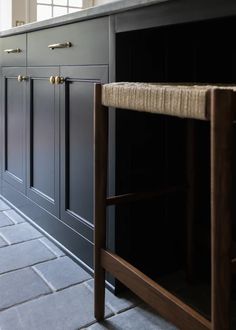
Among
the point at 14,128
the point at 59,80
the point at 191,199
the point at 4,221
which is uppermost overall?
the point at 59,80

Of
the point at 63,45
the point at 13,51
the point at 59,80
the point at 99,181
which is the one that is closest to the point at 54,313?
the point at 99,181

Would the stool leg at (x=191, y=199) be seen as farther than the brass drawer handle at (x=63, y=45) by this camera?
No

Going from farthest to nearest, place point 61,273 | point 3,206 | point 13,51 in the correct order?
1. point 3,206
2. point 13,51
3. point 61,273

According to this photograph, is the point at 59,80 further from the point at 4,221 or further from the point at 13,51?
the point at 4,221

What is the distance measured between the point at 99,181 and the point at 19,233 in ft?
3.01

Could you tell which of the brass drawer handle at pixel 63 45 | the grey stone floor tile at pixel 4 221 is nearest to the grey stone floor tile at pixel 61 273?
the grey stone floor tile at pixel 4 221

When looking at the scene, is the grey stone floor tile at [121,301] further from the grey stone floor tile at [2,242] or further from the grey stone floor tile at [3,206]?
the grey stone floor tile at [3,206]

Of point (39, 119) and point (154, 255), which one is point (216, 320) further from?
point (39, 119)

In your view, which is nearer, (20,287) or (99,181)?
(99,181)

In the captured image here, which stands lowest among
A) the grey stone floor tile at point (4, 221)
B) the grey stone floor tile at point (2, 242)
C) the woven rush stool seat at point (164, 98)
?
the grey stone floor tile at point (2, 242)

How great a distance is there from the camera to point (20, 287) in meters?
1.49

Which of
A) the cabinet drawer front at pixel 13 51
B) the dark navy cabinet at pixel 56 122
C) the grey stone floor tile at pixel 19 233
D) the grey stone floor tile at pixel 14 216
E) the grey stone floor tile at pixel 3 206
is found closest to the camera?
the dark navy cabinet at pixel 56 122

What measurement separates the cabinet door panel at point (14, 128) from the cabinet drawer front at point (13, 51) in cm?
4

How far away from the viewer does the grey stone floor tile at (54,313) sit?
126 cm
